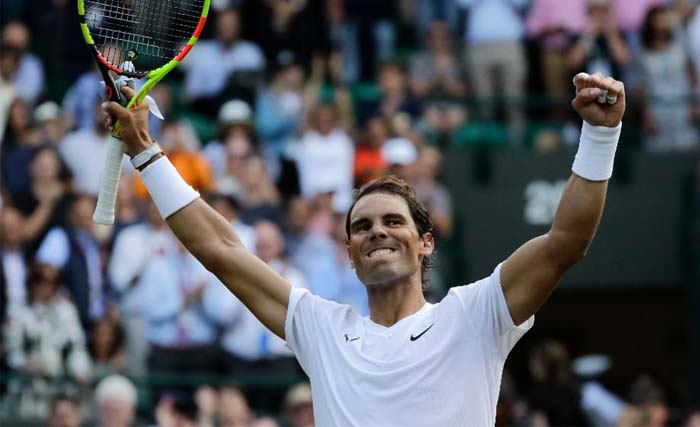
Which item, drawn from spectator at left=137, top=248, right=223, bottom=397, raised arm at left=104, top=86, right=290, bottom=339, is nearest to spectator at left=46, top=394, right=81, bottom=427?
spectator at left=137, top=248, right=223, bottom=397

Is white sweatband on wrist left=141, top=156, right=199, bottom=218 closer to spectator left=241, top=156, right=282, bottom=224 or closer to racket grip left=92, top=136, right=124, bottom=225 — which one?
racket grip left=92, top=136, right=124, bottom=225

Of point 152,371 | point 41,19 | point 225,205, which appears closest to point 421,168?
point 225,205

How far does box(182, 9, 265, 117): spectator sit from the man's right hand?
28.0 ft

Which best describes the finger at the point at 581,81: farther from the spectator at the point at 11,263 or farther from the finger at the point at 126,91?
the spectator at the point at 11,263

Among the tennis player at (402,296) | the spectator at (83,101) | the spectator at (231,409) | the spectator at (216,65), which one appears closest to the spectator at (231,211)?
the spectator at (231,409)

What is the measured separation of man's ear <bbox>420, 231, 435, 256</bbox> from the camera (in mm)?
5922

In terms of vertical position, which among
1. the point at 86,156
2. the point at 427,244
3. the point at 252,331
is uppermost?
the point at 86,156

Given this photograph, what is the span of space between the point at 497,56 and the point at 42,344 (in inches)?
221

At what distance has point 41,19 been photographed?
1474 centimetres

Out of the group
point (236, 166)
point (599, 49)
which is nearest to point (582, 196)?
point (236, 166)

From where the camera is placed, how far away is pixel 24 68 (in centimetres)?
1402

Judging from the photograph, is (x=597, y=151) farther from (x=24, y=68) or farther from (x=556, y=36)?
(x=556, y=36)

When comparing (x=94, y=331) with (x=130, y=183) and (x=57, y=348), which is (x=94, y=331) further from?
(x=130, y=183)

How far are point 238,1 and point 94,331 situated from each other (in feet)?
16.2
